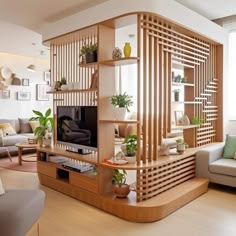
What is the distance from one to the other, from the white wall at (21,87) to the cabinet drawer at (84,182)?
15.2 feet

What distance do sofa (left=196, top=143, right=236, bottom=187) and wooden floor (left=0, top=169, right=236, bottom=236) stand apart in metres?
0.24

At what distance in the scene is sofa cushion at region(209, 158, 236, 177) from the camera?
12.0 feet

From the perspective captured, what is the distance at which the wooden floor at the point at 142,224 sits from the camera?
8.61ft

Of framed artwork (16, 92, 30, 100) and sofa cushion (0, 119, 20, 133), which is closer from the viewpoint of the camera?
sofa cushion (0, 119, 20, 133)

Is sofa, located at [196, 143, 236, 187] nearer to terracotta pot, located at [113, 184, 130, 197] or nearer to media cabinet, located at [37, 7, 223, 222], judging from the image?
media cabinet, located at [37, 7, 223, 222]

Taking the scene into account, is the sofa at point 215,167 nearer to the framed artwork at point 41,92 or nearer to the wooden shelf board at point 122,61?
the wooden shelf board at point 122,61

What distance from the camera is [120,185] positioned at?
124 inches

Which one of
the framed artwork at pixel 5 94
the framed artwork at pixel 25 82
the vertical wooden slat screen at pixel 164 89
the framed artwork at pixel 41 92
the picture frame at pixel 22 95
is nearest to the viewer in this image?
the vertical wooden slat screen at pixel 164 89

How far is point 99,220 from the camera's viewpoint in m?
2.89

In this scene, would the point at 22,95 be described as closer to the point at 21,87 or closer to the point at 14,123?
the point at 21,87

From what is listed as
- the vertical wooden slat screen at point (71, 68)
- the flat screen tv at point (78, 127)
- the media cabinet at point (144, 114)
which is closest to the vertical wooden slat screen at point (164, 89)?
the media cabinet at point (144, 114)

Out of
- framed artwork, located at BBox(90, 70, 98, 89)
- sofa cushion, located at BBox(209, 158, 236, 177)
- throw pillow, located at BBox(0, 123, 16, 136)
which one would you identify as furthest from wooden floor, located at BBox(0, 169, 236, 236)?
throw pillow, located at BBox(0, 123, 16, 136)

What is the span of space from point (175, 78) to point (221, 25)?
1794 mm

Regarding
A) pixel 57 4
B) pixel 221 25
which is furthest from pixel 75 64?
pixel 221 25
